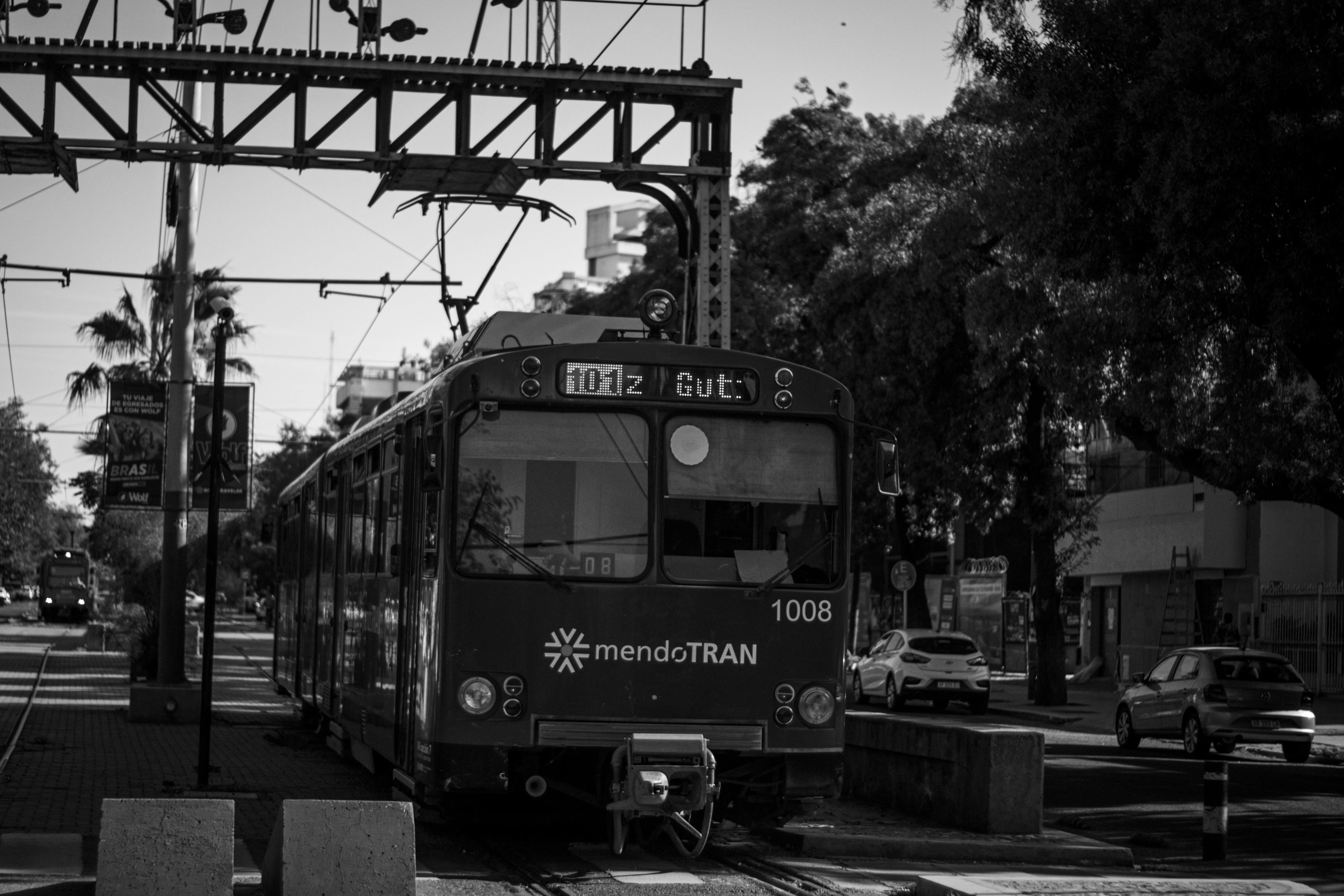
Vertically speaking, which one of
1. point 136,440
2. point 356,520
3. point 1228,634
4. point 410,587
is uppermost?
point 136,440

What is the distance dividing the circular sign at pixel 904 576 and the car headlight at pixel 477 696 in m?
26.1

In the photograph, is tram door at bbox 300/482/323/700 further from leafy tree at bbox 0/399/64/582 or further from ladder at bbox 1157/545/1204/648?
leafy tree at bbox 0/399/64/582

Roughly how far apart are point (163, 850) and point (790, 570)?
161 inches

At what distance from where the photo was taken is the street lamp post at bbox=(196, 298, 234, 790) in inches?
570

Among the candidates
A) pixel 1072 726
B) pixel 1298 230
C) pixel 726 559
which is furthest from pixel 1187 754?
pixel 726 559

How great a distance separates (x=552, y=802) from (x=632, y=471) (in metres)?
2.20

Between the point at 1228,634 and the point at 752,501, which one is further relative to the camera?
the point at 1228,634

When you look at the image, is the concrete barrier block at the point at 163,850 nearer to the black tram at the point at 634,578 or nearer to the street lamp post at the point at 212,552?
the black tram at the point at 634,578

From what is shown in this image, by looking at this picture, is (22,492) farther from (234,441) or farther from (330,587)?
(330,587)

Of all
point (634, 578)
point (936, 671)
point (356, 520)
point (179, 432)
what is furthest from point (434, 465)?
point (936, 671)

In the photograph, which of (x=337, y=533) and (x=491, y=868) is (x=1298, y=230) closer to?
(x=337, y=533)

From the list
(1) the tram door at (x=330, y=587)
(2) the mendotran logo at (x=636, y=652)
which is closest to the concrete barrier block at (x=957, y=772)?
(2) the mendotran logo at (x=636, y=652)

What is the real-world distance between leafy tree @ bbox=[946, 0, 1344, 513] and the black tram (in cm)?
795

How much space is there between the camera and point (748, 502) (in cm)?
1073
